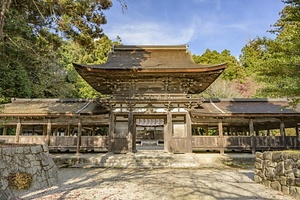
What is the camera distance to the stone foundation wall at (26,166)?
5.25 metres

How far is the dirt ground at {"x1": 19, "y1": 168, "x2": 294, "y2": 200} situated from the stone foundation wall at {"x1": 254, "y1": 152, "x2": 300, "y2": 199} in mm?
230

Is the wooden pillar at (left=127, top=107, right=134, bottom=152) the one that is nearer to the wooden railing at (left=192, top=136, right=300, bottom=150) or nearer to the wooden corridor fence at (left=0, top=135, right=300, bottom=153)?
the wooden corridor fence at (left=0, top=135, right=300, bottom=153)

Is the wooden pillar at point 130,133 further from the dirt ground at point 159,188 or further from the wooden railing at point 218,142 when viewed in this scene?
the dirt ground at point 159,188

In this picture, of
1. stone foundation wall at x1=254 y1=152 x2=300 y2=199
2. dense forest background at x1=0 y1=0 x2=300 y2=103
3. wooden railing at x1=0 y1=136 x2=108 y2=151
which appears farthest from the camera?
wooden railing at x1=0 y1=136 x2=108 y2=151

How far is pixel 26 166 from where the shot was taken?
19.5 feet

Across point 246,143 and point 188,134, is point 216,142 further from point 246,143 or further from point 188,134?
point 188,134

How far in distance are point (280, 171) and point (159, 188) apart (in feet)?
10.9

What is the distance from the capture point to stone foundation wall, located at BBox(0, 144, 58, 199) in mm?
5254

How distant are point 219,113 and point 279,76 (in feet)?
20.6

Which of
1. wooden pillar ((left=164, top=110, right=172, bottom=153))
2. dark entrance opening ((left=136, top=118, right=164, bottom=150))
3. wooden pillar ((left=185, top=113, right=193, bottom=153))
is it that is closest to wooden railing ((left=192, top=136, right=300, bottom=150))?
wooden pillar ((left=185, top=113, right=193, bottom=153))

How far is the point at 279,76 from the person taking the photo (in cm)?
671

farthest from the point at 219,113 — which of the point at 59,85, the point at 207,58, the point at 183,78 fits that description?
the point at 207,58

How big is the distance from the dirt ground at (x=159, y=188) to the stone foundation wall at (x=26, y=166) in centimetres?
32

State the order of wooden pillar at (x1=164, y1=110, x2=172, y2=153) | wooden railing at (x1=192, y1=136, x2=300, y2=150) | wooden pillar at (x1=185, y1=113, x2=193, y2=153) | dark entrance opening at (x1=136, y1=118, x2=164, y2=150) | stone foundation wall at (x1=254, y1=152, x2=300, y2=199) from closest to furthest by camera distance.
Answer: stone foundation wall at (x1=254, y1=152, x2=300, y2=199)
wooden pillar at (x1=185, y1=113, x2=193, y2=153)
wooden pillar at (x1=164, y1=110, x2=172, y2=153)
wooden railing at (x1=192, y1=136, x2=300, y2=150)
dark entrance opening at (x1=136, y1=118, x2=164, y2=150)
